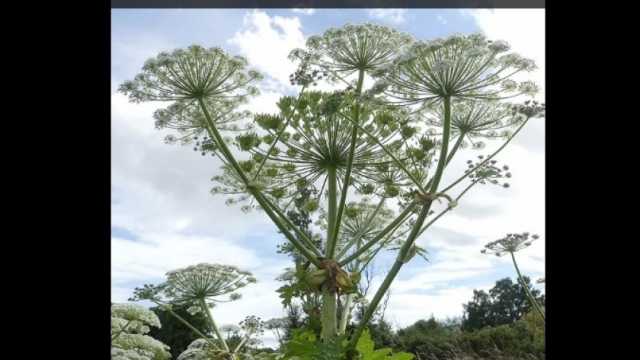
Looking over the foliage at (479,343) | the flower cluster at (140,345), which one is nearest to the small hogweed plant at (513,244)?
the flower cluster at (140,345)

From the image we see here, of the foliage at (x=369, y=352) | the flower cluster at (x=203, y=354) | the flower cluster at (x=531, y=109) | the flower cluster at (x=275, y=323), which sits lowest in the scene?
the flower cluster at (x=203, y=354)

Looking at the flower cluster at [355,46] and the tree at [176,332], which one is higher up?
the flower cluster at [355,46]

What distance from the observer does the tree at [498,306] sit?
32.2 ft

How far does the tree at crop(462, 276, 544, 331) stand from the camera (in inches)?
386

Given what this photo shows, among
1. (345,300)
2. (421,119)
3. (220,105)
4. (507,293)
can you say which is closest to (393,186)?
(421,119)

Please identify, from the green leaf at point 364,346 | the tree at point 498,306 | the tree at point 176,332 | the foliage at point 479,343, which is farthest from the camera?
the tree at point 498,306

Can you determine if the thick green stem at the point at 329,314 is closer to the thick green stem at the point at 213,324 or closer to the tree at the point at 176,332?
the thick green stem at the point at 213,324

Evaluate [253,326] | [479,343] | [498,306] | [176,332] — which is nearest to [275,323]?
[253,326]

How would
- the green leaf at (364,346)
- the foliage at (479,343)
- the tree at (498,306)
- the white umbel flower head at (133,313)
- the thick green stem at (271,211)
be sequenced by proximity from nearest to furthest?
the thick green stem at (271,211), the green leaf at (364,346), the white umbel flower head at (133,313), the foliage at (479,343), the tree at (498,306)

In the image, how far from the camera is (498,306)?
10.1 metres
